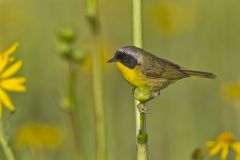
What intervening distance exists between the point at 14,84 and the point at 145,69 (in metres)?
0.65

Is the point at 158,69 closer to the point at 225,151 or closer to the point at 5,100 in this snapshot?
the point at 225,151

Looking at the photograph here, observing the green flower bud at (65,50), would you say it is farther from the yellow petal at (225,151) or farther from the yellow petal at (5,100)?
the yellow petal at (225,151)

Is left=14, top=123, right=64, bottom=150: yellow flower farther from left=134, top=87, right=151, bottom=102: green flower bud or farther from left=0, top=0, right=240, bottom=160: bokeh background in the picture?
left=134, top=87, right=151, bottom=102: green flower bud

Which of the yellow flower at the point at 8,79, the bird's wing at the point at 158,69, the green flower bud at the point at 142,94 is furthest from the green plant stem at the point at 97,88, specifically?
the green flower bud at the point at 142,94

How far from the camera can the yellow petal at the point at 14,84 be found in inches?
152

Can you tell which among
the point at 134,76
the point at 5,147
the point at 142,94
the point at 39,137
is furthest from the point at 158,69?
the point at 39,137

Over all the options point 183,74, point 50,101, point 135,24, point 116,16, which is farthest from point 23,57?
point 135,24

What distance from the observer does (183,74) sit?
14.0 ft

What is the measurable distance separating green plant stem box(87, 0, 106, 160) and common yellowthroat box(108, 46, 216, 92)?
4.2 inches

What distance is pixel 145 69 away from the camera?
4121 mm

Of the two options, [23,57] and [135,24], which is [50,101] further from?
[135,24]

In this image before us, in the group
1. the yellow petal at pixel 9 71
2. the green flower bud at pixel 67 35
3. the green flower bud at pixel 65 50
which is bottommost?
the yellow petal at pixel 9 71

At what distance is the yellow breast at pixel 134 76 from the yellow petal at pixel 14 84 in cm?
48

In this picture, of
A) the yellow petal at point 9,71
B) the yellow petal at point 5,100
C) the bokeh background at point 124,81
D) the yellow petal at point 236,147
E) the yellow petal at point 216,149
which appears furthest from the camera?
the bokeh background at point 124,81
